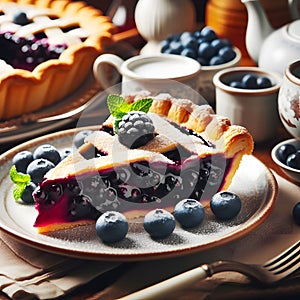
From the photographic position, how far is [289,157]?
122 cm

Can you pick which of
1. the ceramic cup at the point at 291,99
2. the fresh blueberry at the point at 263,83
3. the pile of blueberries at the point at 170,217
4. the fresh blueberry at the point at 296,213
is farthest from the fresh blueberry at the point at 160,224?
the fresh blueberry at the point at 263,83

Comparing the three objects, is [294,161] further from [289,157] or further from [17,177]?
[17,177]

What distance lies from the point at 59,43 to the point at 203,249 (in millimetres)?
734

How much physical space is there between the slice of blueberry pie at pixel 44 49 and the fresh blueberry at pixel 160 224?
19.1 inches

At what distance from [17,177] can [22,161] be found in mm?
72

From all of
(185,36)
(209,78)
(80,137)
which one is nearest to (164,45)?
(185,36)

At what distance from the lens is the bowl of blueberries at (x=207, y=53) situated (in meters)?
1.47

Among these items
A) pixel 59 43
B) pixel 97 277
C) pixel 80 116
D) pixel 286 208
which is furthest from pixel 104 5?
pixel 97 277

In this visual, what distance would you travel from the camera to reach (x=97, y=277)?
0.99 meters

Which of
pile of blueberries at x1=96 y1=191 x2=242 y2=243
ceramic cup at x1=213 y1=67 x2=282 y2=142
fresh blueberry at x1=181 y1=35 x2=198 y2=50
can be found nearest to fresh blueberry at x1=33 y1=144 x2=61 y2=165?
pile of blueberries at x1=96 y1=191 x2=242 y2=243

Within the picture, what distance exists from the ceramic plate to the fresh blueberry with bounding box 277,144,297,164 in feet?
0.19

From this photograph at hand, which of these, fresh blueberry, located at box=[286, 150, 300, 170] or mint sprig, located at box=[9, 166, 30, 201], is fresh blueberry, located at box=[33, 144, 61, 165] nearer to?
mint sprig, located at box=[9, 166, 30, 201]

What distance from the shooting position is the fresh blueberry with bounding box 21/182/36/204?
1125 mm

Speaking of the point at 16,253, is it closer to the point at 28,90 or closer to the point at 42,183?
the point at 42,183
